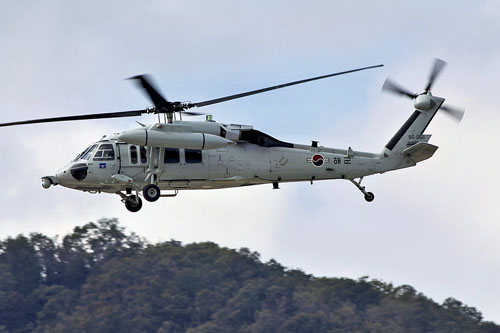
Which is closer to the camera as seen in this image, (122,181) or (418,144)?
(122,181)

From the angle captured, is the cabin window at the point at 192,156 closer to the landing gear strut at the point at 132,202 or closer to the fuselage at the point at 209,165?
the fuselage at the point at 209,165

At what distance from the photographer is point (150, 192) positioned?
112 ft

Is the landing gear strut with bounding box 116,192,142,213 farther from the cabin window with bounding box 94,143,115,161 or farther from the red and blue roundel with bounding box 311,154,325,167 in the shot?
the red and blue roundel with bounding box 311,154,325,167

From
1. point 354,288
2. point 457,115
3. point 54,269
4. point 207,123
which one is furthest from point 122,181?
point 54,269

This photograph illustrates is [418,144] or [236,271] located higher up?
[236,271]

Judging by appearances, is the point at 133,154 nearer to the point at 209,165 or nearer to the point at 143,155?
the point at 143,155

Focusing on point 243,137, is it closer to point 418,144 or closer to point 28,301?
point 418,144

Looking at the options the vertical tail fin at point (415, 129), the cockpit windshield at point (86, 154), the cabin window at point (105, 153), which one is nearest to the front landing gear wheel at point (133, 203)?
the cabin window at point (105, 153)

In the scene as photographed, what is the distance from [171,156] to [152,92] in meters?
2.57

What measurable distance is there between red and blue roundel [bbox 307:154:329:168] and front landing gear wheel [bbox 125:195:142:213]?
6.03 m

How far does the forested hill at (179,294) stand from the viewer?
77500 mm

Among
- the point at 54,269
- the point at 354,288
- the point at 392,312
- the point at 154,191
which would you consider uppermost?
the point at 54,269

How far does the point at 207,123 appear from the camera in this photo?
3462 centimetres

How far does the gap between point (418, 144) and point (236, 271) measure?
55183 millimetres
